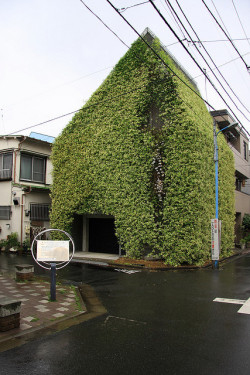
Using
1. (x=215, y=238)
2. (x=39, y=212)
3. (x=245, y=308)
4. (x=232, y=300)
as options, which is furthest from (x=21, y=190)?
(x=245, y=308)

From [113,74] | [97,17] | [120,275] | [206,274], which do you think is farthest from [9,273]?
[113,74]

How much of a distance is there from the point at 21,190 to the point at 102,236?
5605 millimetres

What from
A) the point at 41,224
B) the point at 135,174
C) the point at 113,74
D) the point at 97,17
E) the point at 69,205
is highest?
the point at 113,74

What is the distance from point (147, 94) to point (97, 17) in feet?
24.1

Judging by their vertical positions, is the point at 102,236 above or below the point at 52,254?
below

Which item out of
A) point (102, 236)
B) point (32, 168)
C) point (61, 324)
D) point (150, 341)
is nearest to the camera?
point (150, 341)

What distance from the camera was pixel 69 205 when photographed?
50.4 feet

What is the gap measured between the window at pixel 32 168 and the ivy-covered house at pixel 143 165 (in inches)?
136

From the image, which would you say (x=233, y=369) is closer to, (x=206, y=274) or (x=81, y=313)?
(x=81, y=313)

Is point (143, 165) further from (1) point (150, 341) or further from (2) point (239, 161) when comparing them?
(2) point (239, 161)

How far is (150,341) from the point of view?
4.72 m

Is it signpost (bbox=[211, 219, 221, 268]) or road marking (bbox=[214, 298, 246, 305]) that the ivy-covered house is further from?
road marking (bbox=[214, 298, 246, 305])

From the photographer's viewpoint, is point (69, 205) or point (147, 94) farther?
point (69, 205)

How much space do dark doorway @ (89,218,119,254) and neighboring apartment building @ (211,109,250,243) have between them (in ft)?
35.2
